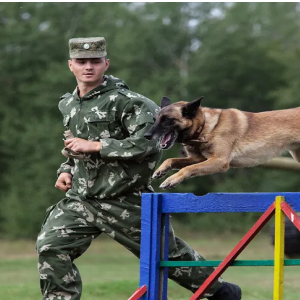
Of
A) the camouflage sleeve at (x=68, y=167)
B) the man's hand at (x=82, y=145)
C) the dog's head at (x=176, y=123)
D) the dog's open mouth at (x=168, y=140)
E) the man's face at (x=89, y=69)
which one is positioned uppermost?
the man's face at (x=89, y=69)

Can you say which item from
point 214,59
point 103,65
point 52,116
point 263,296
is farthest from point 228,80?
point 103,65

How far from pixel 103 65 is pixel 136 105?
37cm

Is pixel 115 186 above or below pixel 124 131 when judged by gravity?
below

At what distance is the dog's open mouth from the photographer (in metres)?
5.01

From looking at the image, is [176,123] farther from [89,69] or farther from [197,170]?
[89,69]

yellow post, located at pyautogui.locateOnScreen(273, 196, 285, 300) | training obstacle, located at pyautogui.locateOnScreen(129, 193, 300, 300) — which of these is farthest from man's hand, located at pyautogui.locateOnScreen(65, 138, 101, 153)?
yellow post, located at pyautogui.locateOnScreen(273, 196, 285, 300)

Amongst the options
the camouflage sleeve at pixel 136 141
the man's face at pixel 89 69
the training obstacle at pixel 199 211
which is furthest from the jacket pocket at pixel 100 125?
the training obstacle at pixel 199 211

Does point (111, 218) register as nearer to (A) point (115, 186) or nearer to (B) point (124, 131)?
(A) point (115, 186)

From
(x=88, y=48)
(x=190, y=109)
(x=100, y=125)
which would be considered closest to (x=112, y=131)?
(x=100, y=125)

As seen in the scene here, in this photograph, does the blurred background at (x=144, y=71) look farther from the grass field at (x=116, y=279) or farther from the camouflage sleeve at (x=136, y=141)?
the camouflage sleeve at (x=136, y=141)

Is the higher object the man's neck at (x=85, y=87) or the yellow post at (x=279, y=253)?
the man's neck at (x=85, y=87)

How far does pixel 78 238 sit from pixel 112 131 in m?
0.70

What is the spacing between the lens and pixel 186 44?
40281mm

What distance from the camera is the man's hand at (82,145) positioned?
5.25 metres
